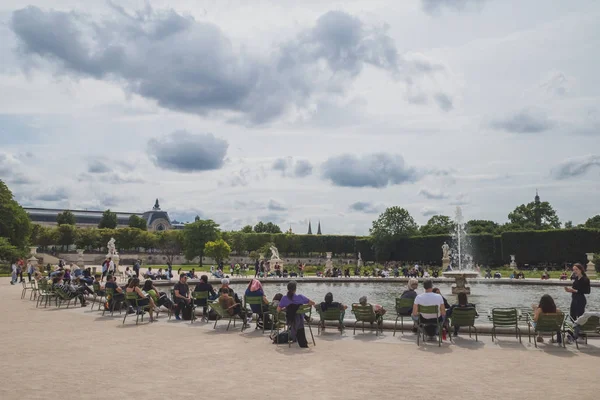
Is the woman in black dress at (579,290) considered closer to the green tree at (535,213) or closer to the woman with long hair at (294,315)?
the woman with long hair at (294,315)

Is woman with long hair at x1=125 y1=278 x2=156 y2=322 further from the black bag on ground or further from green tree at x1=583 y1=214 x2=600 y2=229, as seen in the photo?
green tree at x1=583 y1=214 x2=600 y2=229

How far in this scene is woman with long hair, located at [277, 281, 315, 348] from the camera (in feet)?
27.9

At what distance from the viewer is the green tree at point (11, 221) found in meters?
45.6

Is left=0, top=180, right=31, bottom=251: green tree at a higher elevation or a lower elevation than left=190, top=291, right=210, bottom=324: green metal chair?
higher

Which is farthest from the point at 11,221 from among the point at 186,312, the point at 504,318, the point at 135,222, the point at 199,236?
the point at 135,222

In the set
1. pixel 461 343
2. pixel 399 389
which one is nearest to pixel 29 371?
pixel 399 389

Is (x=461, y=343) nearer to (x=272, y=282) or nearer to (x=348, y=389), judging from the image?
(x=348, y=389)

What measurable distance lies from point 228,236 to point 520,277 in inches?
1974

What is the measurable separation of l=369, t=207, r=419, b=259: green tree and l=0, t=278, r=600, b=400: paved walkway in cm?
5082

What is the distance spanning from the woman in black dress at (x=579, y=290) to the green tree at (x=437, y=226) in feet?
202

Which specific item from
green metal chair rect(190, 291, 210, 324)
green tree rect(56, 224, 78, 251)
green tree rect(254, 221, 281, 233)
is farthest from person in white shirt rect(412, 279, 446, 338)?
green tree rect(254, 221, 281, 233)

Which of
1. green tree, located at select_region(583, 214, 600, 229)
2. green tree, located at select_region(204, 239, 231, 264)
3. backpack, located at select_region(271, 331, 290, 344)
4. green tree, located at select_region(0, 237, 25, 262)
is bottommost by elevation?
backpack, located at select_region(271, 331, 290, 344)

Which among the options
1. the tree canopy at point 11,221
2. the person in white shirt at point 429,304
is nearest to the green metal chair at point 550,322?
the person in white shirt at point 429,304

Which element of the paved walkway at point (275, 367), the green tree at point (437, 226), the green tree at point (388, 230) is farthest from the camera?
the green tree at point (437, 226)
